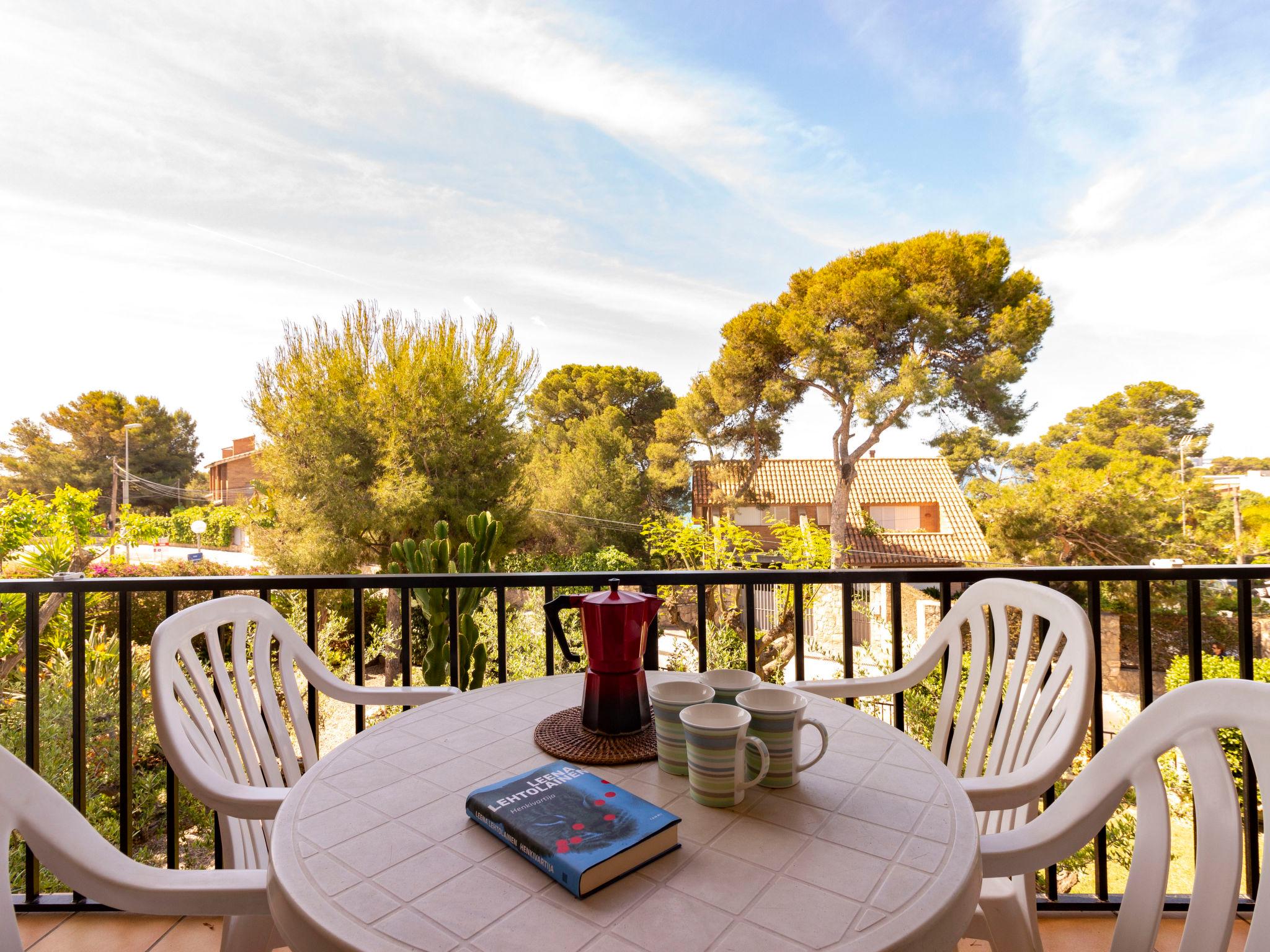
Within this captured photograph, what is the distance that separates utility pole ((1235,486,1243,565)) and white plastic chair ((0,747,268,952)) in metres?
15.7

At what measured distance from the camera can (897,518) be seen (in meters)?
14.4

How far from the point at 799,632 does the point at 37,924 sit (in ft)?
6.24

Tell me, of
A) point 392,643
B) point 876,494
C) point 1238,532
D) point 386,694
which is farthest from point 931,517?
point 386,694

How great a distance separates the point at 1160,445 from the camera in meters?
14.6

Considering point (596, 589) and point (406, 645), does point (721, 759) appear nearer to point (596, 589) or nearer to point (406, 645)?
point (596, 589)

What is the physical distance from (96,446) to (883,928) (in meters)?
21.7

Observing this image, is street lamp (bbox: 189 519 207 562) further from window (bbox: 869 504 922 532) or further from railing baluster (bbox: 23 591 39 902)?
window (bbox: 869 504 922 532)

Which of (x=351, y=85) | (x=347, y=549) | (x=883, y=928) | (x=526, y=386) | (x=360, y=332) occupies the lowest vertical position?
(x=347, y=549)

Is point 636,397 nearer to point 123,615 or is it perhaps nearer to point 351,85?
point 351,85

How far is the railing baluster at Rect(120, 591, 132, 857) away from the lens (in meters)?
1.55

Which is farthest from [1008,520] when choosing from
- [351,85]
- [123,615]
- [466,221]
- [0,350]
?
[0,350]

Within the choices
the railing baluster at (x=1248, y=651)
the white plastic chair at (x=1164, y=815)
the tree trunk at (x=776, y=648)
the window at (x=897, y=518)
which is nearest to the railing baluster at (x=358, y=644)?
the white plastic chair at (x=1164, y=815)

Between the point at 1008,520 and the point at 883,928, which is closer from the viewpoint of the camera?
the point at 883,928

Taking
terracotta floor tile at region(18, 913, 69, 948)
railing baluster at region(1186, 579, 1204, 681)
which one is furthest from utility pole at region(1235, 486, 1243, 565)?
terracotta floor tile at region(18, 913, 69, 948)
